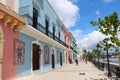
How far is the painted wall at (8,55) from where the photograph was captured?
340 inches

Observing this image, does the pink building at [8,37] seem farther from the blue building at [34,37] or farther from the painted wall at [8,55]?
the blue building at [34,37]

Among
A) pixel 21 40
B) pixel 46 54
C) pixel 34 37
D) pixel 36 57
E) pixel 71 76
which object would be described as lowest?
pixel 71 76

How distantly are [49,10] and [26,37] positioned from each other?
283 inches

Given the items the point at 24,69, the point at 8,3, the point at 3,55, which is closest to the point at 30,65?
the point at 24,69

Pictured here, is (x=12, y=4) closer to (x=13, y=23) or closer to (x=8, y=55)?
(x=13, y=23)

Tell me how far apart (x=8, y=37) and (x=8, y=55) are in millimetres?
1023

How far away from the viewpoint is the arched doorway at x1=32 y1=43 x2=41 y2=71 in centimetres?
1326

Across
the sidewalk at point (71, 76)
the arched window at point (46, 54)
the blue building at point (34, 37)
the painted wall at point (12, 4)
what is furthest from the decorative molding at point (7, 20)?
the arched window at point (46, 54)

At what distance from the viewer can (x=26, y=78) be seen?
11.0 metres

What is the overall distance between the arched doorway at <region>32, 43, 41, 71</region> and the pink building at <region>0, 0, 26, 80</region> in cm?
356

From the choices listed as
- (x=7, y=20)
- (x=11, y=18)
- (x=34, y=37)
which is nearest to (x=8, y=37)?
(x=7, y=20)

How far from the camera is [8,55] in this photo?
9.02 meters

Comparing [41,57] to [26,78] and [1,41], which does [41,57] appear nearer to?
[26,78]

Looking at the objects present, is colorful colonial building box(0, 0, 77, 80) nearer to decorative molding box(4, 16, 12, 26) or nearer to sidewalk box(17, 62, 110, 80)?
Answer: decorative molding box(4, 16, 12, 26)
